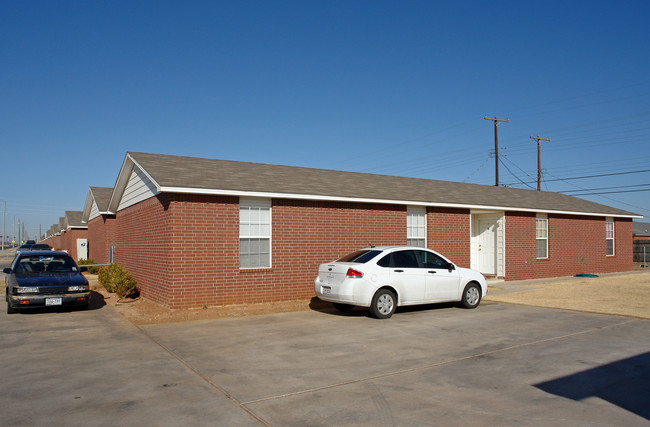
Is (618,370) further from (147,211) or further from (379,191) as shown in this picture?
(147,211)

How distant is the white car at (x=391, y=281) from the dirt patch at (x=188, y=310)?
1428 millimetres

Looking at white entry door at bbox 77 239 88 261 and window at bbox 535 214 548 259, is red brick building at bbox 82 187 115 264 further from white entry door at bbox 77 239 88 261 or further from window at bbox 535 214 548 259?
A: window at bbox 535 214 548 259

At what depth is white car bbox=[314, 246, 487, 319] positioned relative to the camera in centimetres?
1066

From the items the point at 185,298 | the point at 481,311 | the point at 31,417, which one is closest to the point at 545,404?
the point at 31,417

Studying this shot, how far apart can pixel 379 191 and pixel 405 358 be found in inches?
359

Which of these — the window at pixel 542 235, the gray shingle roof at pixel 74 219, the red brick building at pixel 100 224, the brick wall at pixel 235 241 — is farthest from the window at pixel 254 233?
the gray shingle roof at pixel 74 219

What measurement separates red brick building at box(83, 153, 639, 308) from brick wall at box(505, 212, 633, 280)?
0.20 feet

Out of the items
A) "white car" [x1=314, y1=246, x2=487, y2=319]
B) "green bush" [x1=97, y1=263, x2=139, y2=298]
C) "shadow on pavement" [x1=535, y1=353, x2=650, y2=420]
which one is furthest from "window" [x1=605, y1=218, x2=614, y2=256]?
"green bush" [x1=97, y1=263, x2=139, y2=298]

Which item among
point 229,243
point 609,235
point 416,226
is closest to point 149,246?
point 229,243

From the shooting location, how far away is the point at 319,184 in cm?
1531

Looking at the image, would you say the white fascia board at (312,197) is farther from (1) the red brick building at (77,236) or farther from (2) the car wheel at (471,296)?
(1) the red brick building at (77,236)

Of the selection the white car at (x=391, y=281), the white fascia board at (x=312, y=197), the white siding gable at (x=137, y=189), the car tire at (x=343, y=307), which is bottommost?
the car tire at (x=343, y=307)

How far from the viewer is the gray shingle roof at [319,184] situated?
12.8m

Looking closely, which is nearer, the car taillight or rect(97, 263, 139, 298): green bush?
the car taillight
